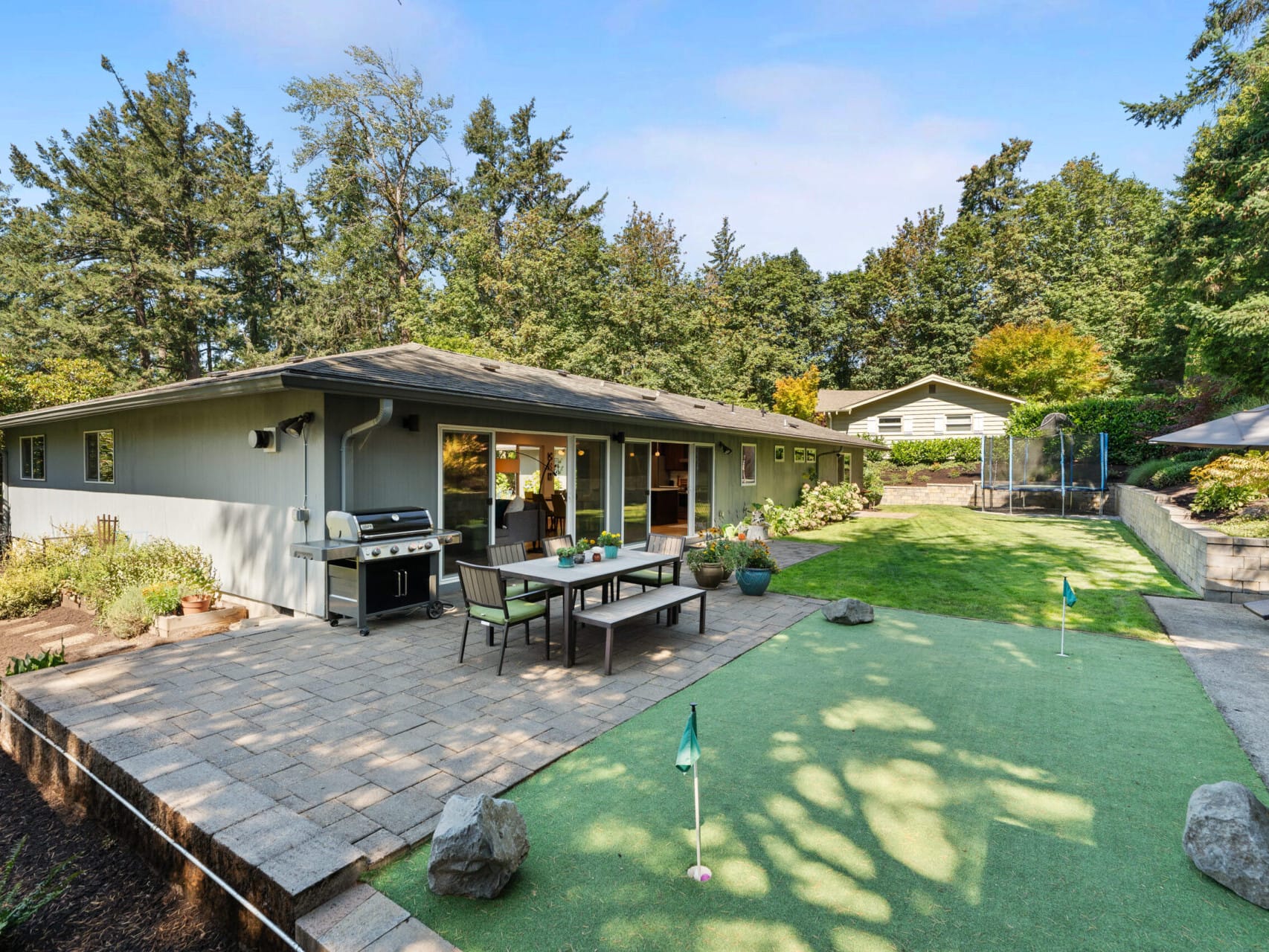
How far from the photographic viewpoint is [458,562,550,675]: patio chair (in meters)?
4.61

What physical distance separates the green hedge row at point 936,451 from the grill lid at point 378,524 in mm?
21116

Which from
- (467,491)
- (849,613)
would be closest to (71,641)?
(467,491)

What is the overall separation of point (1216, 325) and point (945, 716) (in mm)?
13397

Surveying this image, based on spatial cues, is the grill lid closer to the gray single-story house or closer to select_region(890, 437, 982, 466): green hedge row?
the gray single-story house

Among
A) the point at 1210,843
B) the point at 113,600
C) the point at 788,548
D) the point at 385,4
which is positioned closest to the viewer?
the point at 1210,843

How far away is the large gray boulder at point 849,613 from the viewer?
6195mm

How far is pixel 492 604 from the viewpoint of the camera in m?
4.66

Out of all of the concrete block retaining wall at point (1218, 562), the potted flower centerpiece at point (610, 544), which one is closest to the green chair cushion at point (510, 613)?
the potted flower centerpiece at point (610, 544)

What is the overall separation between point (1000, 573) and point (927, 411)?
1748 cm

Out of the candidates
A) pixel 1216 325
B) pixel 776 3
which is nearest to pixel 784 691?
pixel 776 3

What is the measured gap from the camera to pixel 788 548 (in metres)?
11.2

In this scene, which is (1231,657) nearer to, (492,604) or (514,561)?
(492,604)

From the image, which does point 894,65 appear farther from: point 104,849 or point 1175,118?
point 104,849

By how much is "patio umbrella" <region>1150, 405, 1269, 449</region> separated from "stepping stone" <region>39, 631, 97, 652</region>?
12.0 meters
